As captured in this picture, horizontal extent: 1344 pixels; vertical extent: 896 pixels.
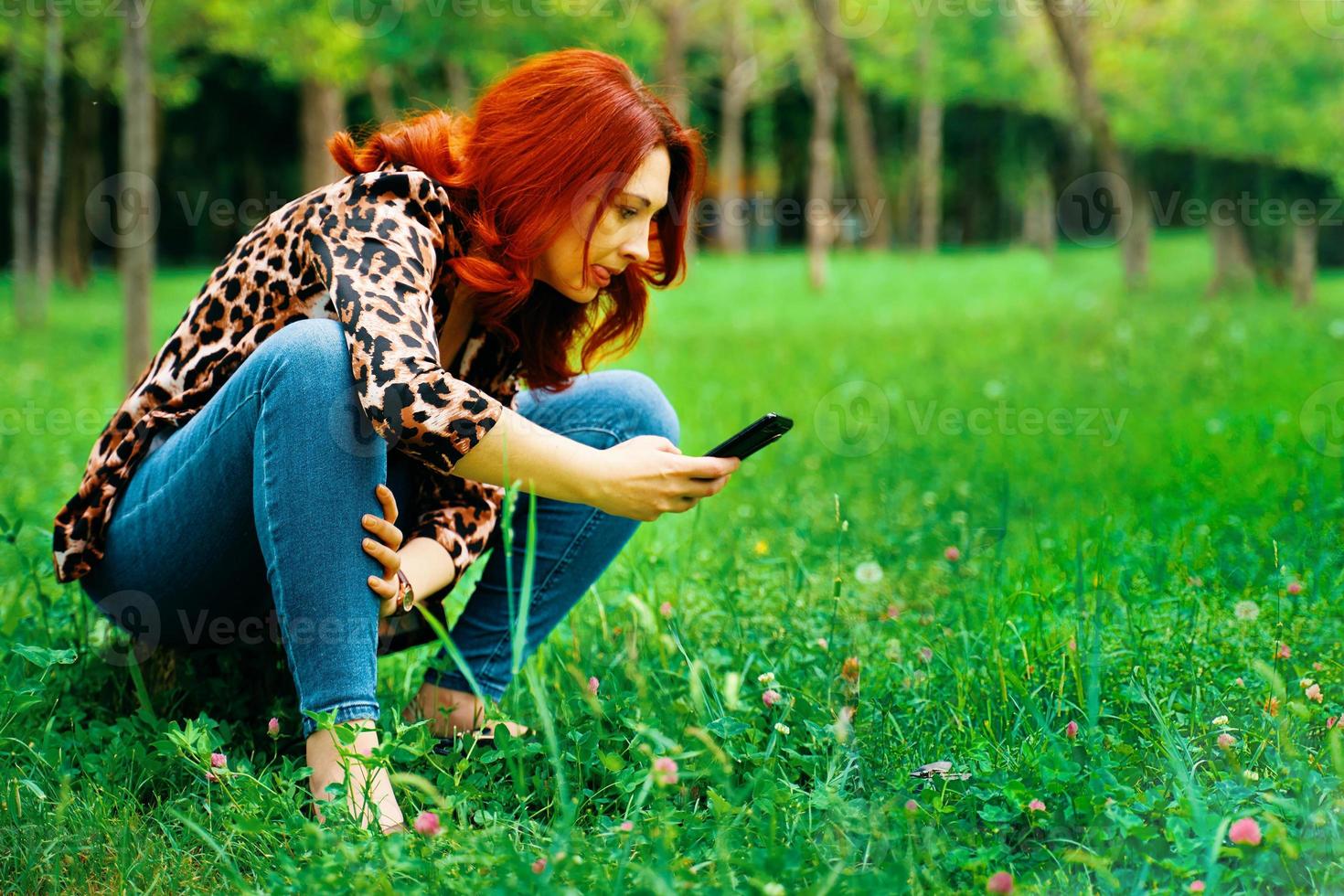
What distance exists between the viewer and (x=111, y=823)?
5.89 ft

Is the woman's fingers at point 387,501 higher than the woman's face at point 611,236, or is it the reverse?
the woman's face at point 611,236

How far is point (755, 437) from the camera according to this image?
1.80m

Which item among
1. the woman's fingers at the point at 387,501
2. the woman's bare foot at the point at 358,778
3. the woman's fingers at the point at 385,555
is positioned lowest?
the woman's bare foot at the point at 358,778

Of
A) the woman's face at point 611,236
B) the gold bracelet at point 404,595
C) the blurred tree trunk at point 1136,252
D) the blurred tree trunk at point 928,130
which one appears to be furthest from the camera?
the blurred tree trunk at point 928,130

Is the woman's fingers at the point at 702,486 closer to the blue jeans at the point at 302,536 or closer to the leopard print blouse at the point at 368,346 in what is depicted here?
the leopard print blouse at the point at 368,346

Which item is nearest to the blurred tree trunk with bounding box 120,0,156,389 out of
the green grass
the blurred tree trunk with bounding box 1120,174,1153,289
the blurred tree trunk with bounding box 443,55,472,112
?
the green grass

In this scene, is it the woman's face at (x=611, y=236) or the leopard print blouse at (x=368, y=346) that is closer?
the leopard print blouse at (x=368, y=346)

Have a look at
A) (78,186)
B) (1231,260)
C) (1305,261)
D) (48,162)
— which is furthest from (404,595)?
(78,186)

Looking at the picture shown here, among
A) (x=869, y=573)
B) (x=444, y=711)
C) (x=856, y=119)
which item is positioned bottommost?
(x=444, y=711)

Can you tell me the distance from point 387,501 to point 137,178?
174 inches

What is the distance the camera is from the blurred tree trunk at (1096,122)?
1100 centimetres

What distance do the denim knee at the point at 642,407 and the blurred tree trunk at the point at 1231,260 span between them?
10.6m

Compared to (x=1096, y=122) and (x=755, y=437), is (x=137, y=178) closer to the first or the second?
(x=755, y=437)

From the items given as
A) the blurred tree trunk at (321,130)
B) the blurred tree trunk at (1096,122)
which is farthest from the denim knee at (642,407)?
the blurred tree trunk at (321,130)
